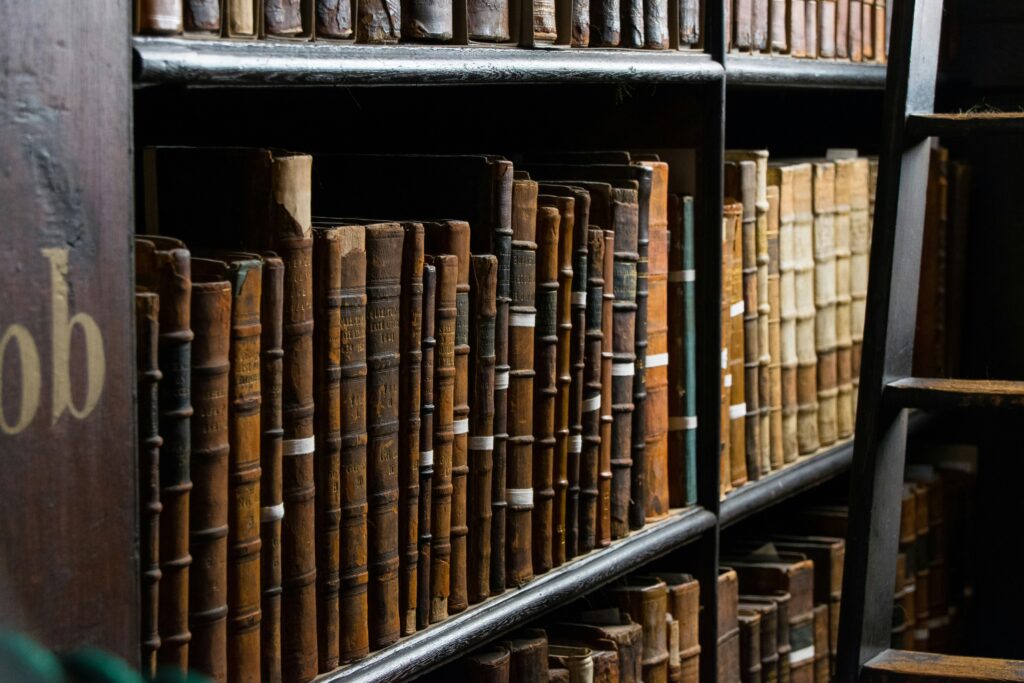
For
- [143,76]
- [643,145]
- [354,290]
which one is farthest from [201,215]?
[643,145]

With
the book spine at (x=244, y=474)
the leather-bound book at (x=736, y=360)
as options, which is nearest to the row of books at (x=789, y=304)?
the leather-bound book at (x=736, y=360)

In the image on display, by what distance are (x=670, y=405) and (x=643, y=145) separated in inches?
12.5

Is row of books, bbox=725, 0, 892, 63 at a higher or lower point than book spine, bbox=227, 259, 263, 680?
higher

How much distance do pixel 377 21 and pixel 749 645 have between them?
1.11 meters

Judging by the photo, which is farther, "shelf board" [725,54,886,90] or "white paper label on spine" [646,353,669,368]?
"shelf board" [725,54,886,90]

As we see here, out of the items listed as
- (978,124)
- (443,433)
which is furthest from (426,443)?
(978,124)

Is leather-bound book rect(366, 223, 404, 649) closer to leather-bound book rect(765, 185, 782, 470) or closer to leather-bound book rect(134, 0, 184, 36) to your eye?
leather-bound book rect(134, 0, 184, 36)

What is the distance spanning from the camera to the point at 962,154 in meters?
2.62

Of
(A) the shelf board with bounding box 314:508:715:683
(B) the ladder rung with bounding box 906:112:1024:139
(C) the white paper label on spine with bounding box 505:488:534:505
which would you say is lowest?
(A) the shelf board with bounding box 314:508:715:683

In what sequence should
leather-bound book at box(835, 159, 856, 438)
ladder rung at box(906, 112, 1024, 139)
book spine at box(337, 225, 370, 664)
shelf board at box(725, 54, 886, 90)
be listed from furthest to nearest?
leather-bound book at box(835, 159, 856, 438) → shelf board at box(725, 54, 886, 90) → ladder rung at box(906, 112, 1024, 139) → book spine at box(337, 225, 370, 664)

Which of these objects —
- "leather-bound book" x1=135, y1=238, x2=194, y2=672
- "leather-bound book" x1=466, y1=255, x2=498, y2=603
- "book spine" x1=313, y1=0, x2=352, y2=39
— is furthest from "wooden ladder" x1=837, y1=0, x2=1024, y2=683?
"leather-bound book" x1=135, y1=238, x2=194, y2=672

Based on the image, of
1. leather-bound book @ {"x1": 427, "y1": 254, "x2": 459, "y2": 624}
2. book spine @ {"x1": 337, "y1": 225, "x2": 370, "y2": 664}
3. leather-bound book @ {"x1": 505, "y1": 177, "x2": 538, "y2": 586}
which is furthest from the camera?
leather-bound book @ {"x1": 505, "y1": 177, "x2": 538, "y2": 586}

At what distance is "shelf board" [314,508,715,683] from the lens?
124 centimetres

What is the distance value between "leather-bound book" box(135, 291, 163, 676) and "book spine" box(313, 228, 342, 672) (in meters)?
0.19
